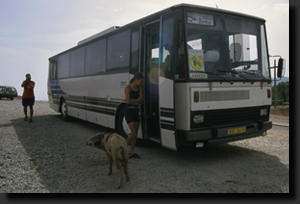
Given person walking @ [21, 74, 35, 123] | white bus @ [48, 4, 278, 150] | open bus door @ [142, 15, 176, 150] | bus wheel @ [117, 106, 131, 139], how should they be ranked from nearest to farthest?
white bus @ [48, 4, 278, 150] → open bus door @ [142, 15, 176, 150] → bus wheel @ [117, 106, 131, 139] → person walking @ [21, 74, 35, 123]

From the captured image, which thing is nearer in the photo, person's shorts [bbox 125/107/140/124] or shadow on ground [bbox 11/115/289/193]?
shadow on ground [bbox 11/115/289/193]

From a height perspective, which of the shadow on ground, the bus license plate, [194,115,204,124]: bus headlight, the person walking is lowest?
the shadow on ground

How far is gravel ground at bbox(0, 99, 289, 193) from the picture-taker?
173 inches

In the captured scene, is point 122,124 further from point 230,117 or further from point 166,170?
point 230,117

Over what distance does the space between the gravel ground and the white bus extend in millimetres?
541

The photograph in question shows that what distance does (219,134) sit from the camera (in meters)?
5.59

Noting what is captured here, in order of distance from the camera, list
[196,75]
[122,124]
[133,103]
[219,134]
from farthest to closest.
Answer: [122,124], [133,103], [219,134], [196,75]

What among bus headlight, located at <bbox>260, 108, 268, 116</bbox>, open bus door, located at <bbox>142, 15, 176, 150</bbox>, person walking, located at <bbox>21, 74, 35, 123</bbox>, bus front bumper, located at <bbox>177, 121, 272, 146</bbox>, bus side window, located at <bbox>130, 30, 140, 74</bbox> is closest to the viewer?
bus front bumper, located at <bbox>177, 121, 272, 146</bbox>

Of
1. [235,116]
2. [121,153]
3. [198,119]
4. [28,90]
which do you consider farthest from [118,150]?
[28,90]

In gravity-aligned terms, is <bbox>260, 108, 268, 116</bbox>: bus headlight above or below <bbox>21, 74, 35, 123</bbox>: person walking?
below

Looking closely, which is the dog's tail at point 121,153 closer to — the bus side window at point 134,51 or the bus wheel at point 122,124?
the bus side window at point 134,51

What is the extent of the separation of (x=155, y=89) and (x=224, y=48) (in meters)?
1.86

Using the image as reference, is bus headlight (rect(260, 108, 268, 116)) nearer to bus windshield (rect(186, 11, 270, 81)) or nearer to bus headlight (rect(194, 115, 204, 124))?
bus windshield (rect(186, 11, 270, 81))

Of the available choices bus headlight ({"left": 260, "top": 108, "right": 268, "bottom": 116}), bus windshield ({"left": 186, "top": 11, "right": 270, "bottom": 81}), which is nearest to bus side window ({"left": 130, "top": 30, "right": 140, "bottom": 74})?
bus windshield ({"left": 186, "top": 11, "right": 270, "bottom": 81})
